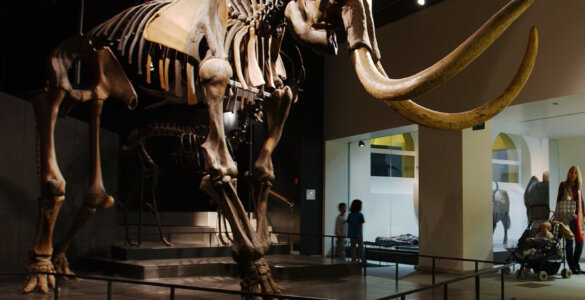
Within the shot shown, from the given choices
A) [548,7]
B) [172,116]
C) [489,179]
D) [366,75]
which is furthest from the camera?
[172,116]

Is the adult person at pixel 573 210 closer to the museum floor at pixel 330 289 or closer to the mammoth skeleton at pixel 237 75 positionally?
the museum floor at pixel 330 289

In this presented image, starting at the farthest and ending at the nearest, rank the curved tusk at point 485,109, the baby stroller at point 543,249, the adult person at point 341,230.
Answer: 1. the adult person at point 341,230
2. the baby stroller at point 543,249
3. the curved tusk at point 485,109

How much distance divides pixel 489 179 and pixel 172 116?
7513 millimetres

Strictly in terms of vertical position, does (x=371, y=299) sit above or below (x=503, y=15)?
below

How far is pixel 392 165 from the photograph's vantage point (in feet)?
42.8

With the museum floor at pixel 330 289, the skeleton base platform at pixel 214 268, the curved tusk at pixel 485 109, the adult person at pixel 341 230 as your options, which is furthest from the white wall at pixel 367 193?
the curved tusk at pixel 485 109

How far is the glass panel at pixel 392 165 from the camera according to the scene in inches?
487

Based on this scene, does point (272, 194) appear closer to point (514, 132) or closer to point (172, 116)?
point (172, 116)

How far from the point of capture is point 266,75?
5383mm

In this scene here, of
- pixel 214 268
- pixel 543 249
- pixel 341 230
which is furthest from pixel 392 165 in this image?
pixel 214 268

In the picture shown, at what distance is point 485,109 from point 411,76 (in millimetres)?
618

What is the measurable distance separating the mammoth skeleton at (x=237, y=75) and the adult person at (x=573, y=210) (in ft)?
19.7

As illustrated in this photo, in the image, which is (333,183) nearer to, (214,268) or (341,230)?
(341,230)

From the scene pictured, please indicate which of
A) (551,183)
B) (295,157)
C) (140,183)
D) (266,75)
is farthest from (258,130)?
(266,75)
